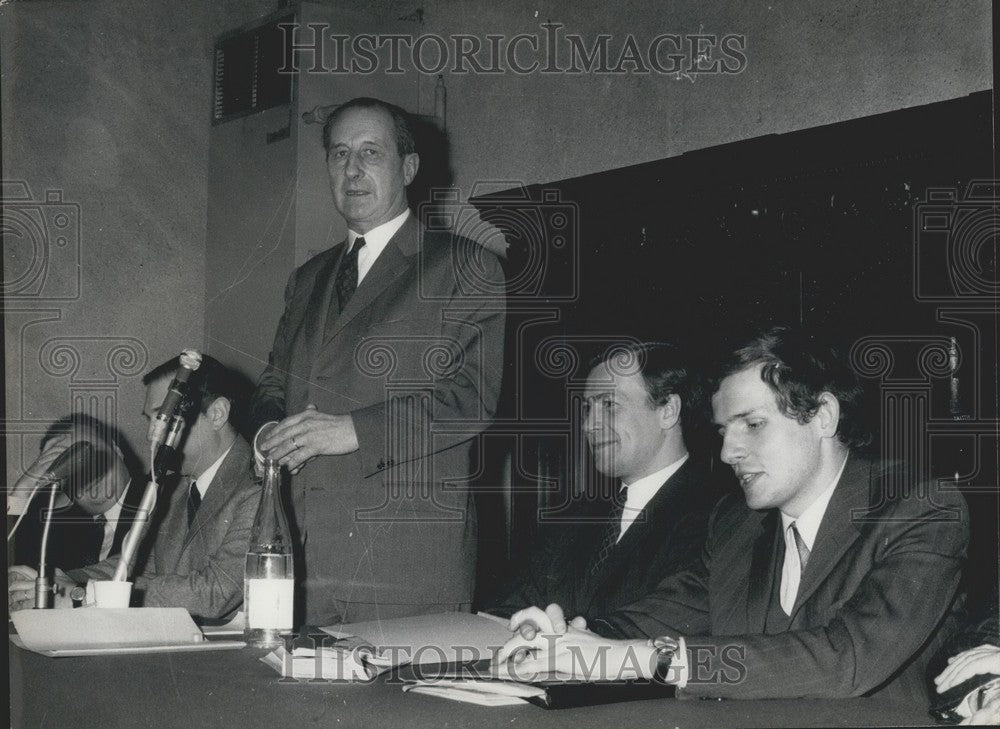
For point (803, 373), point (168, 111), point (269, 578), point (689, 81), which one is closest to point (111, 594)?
point (269, 578)

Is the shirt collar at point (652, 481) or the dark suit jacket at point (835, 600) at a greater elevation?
the shirt collar at point (652, 481)

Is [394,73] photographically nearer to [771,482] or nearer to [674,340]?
[674,340]

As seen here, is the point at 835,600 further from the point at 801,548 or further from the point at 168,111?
the point at 168,111

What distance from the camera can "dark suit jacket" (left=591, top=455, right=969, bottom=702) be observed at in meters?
0.94

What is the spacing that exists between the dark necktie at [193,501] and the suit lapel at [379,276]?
31 cm

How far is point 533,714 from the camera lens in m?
0.85

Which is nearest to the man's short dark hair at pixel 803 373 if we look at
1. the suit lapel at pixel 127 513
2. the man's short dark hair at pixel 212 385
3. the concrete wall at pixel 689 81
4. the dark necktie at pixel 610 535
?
the dark necktie at pixel 610 535

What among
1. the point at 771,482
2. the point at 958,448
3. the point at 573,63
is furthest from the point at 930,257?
the point at 573,63

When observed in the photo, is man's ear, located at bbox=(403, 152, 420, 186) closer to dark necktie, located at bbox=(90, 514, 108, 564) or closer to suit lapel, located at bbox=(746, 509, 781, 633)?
dark necktie, located at bbox=(90, 514, 108, 564)

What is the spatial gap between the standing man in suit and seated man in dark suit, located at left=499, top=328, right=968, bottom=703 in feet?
1.27

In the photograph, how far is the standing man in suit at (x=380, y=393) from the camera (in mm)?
1566

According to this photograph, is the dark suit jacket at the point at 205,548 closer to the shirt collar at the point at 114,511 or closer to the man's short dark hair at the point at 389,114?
the shirt collar at the point at 114,511

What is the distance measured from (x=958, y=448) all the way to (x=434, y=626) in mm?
805

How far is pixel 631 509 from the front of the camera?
1.62 m
